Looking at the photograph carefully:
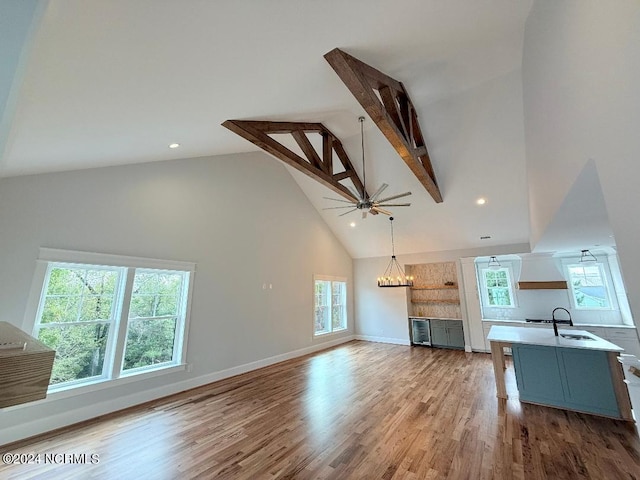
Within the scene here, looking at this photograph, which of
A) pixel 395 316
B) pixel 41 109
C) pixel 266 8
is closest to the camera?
pixel 266 8

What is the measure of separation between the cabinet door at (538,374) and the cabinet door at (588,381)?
82 millimetres

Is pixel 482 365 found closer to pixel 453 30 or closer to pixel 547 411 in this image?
pixel 547 411

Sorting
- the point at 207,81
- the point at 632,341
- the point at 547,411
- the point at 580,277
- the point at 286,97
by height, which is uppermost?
the point at 286,97

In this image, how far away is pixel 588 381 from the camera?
3523 millimetres

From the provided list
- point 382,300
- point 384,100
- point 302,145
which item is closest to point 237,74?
point 384,100

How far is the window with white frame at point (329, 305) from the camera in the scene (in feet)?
25.1

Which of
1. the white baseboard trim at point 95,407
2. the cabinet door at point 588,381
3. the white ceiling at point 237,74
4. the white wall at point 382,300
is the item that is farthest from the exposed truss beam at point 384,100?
the white baseboard trim at point 95,407

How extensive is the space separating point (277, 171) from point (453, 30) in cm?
445

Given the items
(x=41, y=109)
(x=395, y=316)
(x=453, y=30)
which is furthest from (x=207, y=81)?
(x=395, y=316)

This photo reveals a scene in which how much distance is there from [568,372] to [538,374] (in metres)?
0.33

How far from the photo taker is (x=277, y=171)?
21.0 feet

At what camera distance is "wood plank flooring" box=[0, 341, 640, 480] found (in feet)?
8.03

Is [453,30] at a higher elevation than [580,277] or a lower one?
higher

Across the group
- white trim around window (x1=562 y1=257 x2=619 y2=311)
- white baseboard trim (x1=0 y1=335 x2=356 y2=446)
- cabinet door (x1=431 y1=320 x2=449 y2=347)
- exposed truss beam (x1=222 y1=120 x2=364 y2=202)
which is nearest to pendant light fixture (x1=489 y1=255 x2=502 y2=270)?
white trim around window (x1=562 y1=257 x2=619 y2=311)
